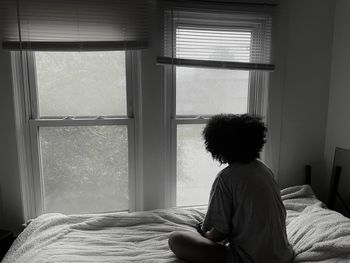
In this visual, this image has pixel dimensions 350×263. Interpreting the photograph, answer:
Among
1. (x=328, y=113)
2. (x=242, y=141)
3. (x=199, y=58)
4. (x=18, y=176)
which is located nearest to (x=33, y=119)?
(x=18, y=176)

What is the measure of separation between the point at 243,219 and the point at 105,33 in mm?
1289

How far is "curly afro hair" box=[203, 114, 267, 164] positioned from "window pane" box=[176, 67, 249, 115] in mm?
683

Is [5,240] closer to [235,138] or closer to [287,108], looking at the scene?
[235,138]

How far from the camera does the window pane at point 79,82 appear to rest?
6.06 ft

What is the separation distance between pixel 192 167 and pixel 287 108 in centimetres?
80

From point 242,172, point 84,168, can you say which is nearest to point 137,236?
point 84,168

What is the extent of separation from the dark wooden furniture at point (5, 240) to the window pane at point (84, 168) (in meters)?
0.28

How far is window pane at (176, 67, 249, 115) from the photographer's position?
78.1 inches

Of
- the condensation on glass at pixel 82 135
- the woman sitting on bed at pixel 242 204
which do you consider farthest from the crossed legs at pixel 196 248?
the condensation on glass at pixel 82 135

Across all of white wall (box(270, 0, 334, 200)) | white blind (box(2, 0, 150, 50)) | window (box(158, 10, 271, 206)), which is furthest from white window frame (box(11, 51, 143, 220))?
white wall (box(270, 0, 334, 200))

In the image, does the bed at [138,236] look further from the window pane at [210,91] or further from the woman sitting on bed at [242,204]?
the window pane at [210,91]

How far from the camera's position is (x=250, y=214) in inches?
49.8

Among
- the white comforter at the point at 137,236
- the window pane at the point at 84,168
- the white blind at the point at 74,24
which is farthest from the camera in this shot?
the window pane at the point at 84,168

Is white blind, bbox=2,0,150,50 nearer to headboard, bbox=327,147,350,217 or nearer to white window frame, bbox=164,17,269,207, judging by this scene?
white window frame, bbox=164,17,269,207
